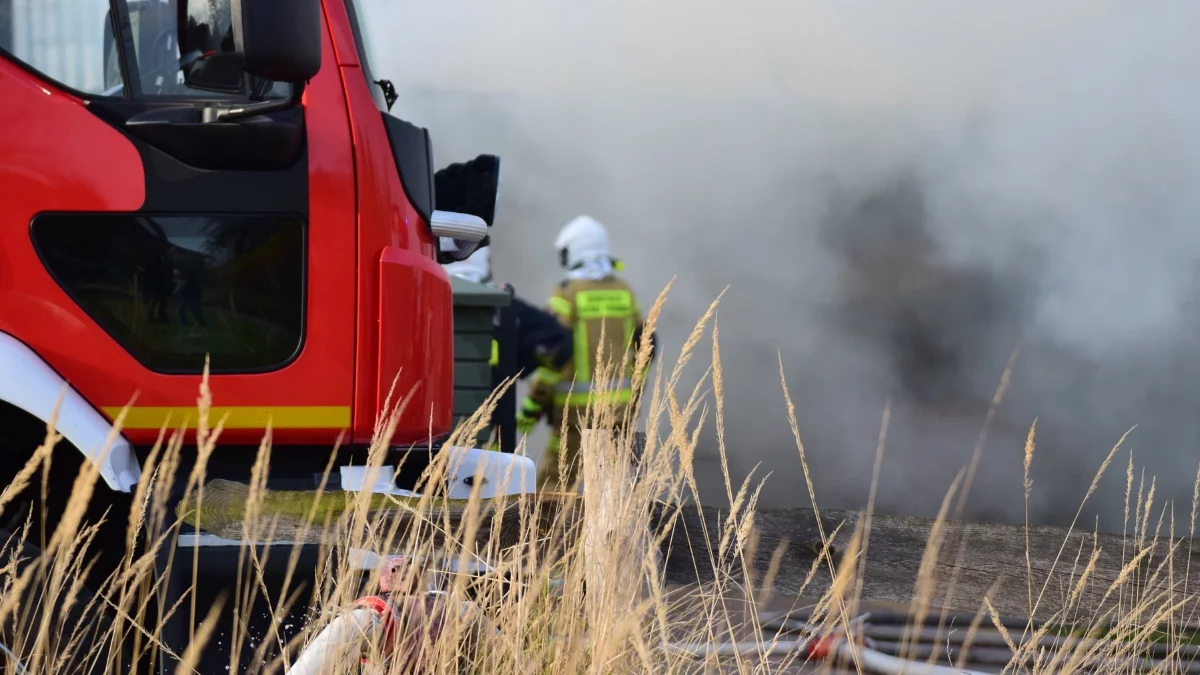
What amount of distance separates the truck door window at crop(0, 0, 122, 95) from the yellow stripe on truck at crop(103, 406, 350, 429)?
0.67 meters

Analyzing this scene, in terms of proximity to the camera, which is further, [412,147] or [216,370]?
[412,147]

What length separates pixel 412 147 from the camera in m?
2.78

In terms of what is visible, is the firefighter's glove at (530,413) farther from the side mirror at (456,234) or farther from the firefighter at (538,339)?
the side mirror at (456,234)

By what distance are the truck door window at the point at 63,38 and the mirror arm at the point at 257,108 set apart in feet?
0.68

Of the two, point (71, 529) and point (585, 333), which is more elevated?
point (71, 529)

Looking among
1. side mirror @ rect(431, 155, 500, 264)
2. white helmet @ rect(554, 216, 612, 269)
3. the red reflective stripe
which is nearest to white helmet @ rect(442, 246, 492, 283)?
white helmet @ rect(554, 216, 612, 269)

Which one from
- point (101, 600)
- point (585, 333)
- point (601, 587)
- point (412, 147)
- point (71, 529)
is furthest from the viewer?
point (585, 333)

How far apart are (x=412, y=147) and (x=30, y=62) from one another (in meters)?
0.81

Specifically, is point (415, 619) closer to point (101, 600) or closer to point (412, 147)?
point (101, 600)

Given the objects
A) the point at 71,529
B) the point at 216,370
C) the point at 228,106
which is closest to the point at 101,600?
the point at 216,370

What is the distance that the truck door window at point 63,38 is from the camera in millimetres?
2459

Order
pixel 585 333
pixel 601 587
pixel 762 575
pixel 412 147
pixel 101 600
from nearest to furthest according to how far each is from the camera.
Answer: pixel 601 587
pixel 101 600
pixel 412 147
pixel 762 575
pixel 585 333

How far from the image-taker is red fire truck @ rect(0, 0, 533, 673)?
240 cm

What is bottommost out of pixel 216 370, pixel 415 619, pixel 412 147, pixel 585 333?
pixel 585 333
